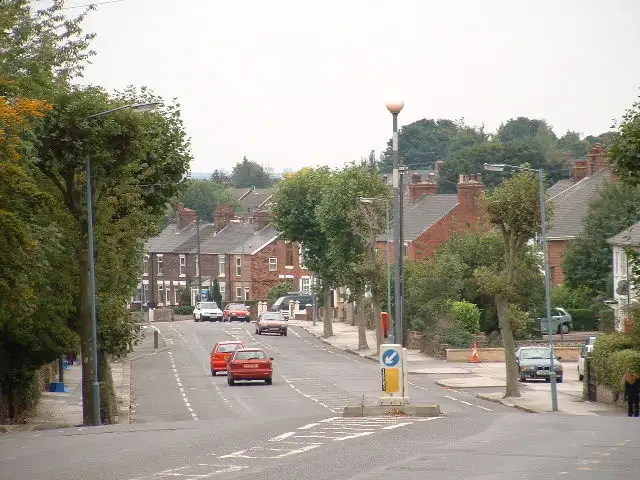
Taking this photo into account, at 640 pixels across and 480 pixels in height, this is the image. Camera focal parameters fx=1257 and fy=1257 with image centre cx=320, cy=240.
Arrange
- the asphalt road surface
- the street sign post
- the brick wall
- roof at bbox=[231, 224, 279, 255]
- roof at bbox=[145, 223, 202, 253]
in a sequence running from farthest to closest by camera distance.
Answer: roof at bbox=[145, 223, 202, 253], roof at bbox=[231, 224, 279, 255], the brick wall, the street sign post, the asphalt road surface

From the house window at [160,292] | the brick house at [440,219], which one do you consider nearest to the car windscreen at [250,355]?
the brick house at [440,219]

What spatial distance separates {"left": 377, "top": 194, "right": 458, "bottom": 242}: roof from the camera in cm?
9438

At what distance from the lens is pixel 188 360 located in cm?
6738

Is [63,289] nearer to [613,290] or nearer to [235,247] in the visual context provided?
[613,290]

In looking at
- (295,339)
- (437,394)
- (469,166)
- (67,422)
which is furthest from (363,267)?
(469,166)

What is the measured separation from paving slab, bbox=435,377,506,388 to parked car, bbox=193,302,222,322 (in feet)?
162

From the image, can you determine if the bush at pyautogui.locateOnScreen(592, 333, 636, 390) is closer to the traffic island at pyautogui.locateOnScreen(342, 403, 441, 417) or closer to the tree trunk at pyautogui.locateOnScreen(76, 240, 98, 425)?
the traffic island at pyautogui.locateOnScreen(342, 403, 441, 417)

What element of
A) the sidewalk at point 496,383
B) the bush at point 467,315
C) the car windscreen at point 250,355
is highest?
the bush at point 467,315

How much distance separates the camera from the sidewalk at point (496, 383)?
41.2 m

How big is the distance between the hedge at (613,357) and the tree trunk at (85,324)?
1595 centimetres

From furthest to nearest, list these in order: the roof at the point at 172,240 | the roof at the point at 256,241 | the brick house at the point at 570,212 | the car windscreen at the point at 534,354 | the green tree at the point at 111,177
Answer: the roof at the point at 172,240 < the roof at the point at 256,241 < the brick house at the point at 570,212 < the car windscreen at the point at 534,354 < the green tree at the point at 111,177

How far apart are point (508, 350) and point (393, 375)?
15.1 m

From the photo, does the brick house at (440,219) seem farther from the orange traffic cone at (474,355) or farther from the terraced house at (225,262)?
the orange traffic cone at (474,355)

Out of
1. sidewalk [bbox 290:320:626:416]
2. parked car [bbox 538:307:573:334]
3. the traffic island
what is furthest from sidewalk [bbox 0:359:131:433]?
parked car [bbox 538:307:573:334]
